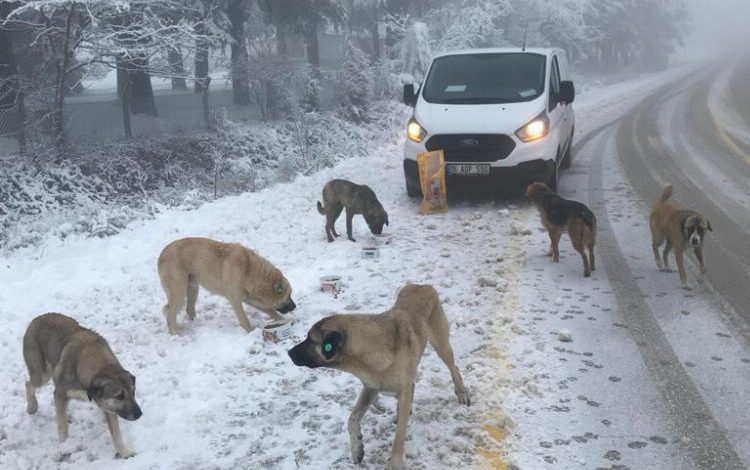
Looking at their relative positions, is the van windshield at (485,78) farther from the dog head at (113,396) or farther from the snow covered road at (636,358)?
the dog head at (113,396)

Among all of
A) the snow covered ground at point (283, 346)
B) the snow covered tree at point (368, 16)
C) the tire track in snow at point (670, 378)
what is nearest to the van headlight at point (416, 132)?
the snow covered ground at point (283, 346)

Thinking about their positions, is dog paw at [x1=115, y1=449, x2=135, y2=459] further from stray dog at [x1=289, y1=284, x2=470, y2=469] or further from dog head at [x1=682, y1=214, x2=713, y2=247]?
dog head at [x1=682, y1=214, x2=713, y2=247]

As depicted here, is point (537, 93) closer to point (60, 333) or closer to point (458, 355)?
point (458, 355)

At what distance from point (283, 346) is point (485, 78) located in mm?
7368

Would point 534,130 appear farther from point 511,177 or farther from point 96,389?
point 96,389

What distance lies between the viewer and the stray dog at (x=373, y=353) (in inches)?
138

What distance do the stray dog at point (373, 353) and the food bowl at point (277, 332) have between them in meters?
1.87

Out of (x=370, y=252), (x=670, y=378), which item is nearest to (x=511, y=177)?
(x=370, y=252)

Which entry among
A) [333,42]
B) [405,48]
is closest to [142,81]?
[405,48]

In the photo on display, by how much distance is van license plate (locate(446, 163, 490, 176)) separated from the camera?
9.98 metres

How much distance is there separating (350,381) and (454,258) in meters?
3.30

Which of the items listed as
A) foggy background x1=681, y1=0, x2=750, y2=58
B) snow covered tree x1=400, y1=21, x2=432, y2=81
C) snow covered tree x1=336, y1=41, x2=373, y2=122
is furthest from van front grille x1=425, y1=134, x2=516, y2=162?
foggy background x1=681, y1=0, x2=750, y2=58

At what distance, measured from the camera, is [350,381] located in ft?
16.2

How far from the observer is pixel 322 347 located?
3475mm
